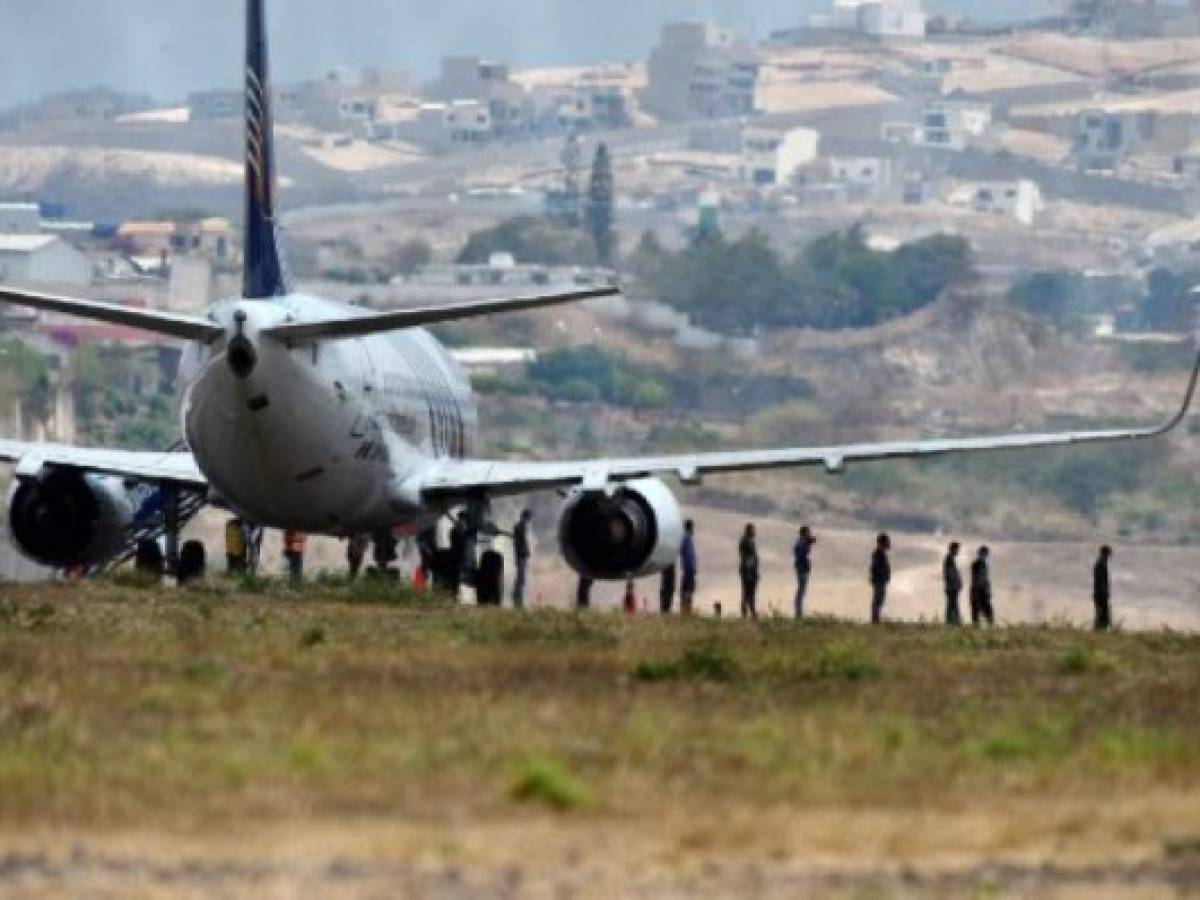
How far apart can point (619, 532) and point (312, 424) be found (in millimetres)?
4210

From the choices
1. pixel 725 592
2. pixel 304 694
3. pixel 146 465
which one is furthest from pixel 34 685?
pixel 725 592

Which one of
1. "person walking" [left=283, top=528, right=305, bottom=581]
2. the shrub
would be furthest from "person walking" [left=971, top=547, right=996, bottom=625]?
the shrub

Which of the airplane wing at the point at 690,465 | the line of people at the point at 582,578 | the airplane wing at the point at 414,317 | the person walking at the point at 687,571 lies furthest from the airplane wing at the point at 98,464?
the person walking at the point at 687,571

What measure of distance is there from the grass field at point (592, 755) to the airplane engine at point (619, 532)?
15.8 m

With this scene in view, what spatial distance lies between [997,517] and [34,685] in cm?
13701

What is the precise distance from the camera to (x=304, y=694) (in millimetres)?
40375

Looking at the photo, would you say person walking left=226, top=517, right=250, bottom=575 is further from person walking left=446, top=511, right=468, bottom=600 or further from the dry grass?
the dry grass

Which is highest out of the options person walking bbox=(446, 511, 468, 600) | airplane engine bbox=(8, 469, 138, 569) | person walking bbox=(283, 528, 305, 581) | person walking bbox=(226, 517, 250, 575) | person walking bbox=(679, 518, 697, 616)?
airplane engine bbox=(8, 469, 138, 569)

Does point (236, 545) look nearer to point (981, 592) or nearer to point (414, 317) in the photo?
point (981, 592)

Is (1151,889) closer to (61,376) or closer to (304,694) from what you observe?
(304,694)

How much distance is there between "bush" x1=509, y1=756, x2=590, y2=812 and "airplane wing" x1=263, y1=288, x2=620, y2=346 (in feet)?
68.5

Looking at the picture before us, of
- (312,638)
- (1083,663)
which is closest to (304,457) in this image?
(312,638)

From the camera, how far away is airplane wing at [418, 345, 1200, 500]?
222ft

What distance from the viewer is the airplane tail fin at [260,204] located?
6525cm
